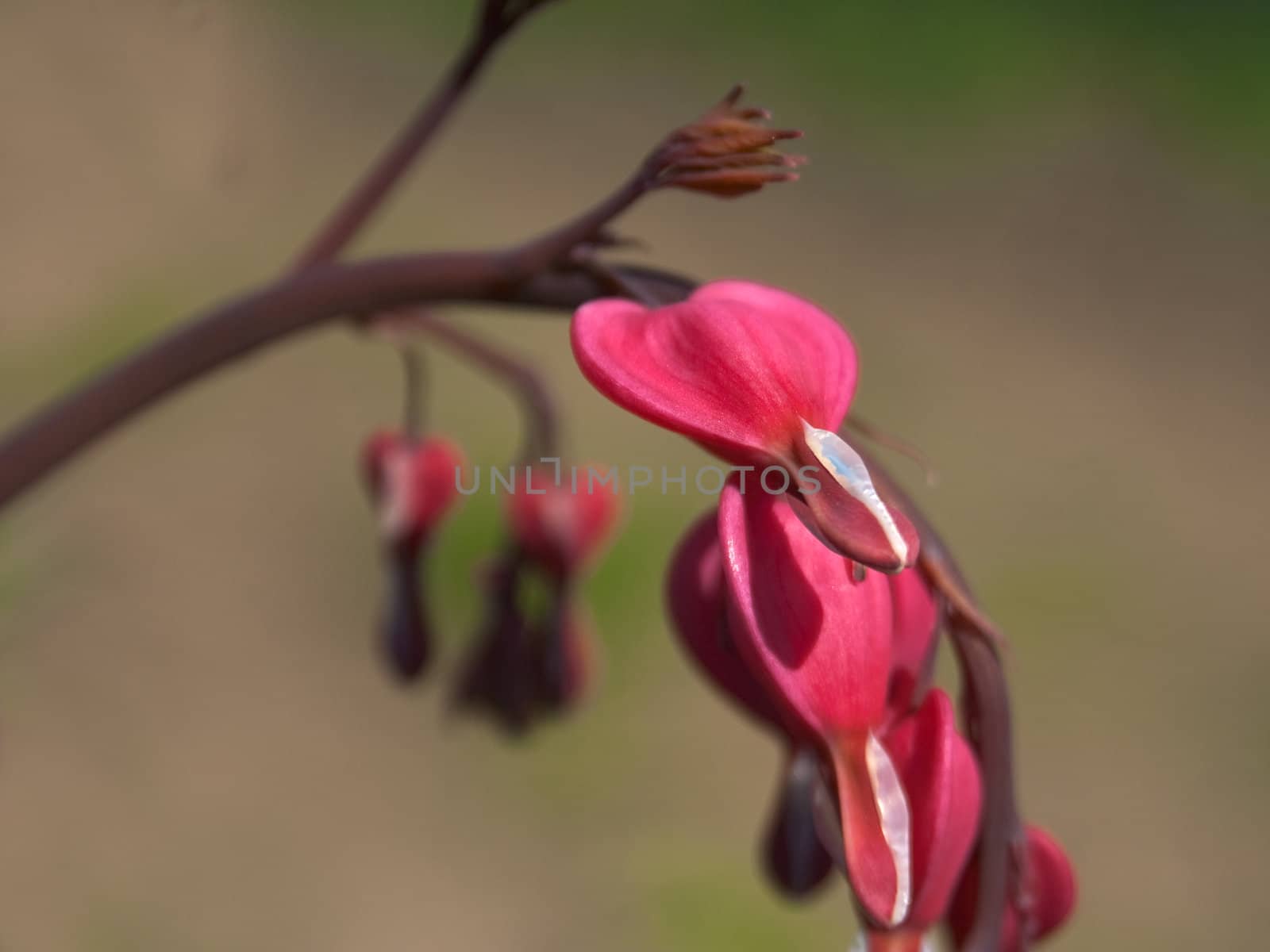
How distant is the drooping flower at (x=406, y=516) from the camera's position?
34.7 inches

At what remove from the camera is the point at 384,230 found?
335 cm

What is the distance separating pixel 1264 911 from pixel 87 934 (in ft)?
6.56

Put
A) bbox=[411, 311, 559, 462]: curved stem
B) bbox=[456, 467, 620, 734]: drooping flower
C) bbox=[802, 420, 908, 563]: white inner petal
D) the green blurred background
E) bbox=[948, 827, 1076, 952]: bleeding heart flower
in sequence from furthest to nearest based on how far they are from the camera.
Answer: the green blurred background, bbox=[456, 467, 620, 734]: drooping flower, bbox=[411, 311, 559, 462]: curved stem, bbox=[948, 827, 1076, 952]: bleeding heart flower, bbox=[802, 420, 908, 563]: white inner petal

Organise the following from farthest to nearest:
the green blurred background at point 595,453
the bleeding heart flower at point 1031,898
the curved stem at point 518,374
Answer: the green blurred background at point 595,453, the curved stem at point 518,374, the bleeding heart flower at point 1031,898

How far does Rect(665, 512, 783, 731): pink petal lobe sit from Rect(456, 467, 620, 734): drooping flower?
0.33 metres

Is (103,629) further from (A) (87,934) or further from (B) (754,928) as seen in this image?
(B) (754,928)

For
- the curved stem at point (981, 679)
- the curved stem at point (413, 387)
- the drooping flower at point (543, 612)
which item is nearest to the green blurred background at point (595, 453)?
the curved stem at point (413, 387)

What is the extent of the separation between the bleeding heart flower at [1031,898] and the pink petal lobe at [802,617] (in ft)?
0.43

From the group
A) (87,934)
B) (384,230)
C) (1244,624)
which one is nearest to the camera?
(87,934)

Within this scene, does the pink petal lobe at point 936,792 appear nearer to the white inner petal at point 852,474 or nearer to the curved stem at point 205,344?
the white inner petal at point 852,474

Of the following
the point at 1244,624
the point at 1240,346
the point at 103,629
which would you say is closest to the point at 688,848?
the point at 103,629

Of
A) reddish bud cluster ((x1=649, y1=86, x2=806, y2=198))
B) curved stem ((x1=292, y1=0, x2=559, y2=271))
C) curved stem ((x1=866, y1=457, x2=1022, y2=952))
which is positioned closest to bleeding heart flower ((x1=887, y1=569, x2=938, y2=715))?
curved stem ((x1=866, y1=457, x2=1022, y2=952))

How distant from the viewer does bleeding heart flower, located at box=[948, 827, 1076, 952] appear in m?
0.56

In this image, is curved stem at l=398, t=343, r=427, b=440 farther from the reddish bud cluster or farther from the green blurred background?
the reddish bud cluster
